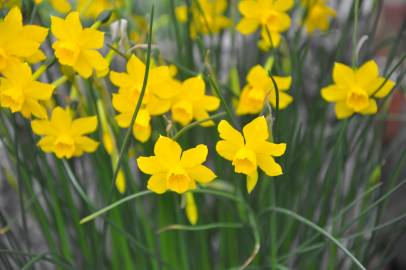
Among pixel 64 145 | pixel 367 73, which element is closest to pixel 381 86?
pixel 367 73

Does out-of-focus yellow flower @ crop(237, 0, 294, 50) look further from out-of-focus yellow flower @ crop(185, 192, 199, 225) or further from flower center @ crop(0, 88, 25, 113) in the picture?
flower center @ crop(0, 88, 25, 113)

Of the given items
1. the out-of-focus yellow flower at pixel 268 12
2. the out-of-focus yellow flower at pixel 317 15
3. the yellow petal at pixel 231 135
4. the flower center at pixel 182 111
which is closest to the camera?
the yellow petal at pixel 231 135

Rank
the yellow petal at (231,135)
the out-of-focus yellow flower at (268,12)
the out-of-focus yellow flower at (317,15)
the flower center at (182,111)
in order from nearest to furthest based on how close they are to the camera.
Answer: the yellow petal at (231,135) → the flower center at (182,111) → the out-of-focus yellow flower at (268,12) → the out-of-focus yellow flower at (317,15)

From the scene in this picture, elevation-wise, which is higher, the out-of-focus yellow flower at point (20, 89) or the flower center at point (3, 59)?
the flower center at point (3, 59)

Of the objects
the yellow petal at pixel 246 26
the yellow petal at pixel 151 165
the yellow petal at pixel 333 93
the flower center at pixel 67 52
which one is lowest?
the yellow petal at pixel 151 165

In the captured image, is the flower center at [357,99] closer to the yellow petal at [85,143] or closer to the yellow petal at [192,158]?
the yellow petal at [192,158]

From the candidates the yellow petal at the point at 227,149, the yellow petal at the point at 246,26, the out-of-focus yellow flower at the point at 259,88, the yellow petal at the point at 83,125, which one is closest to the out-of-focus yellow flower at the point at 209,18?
the yellow petal at the point at 246,26

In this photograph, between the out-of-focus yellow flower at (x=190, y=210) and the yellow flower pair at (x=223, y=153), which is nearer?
the yellow flower pair at (x=223, y=153)

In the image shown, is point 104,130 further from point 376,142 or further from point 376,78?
point 376,142
